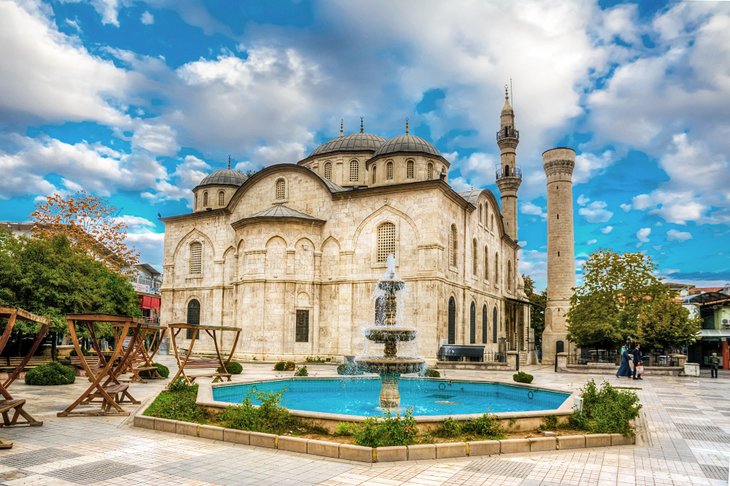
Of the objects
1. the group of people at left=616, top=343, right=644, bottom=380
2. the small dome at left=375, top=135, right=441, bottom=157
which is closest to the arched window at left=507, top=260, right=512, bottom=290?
the small dome at left=375, top=135, right=441, bottom=157

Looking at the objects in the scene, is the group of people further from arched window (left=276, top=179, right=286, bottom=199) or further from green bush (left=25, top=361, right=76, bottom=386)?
green bush (left=25, top=361, right=76, bottom=386)

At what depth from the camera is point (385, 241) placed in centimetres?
2698

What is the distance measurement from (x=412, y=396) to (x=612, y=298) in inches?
827

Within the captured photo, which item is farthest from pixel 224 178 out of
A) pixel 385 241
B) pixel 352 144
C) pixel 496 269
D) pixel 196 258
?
pixel 496 269

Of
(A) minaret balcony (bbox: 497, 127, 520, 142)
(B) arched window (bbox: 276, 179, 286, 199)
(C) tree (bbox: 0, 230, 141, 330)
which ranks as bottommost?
(C) tree (bbox: 0, 230, 141, 330)

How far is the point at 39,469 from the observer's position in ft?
20.9

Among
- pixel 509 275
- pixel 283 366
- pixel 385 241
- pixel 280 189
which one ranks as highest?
pixel 280 189

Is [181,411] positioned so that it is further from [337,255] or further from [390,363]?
[337,255]

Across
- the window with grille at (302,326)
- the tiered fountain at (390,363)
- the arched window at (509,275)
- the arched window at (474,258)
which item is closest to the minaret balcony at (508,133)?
the arched window at (509,275)

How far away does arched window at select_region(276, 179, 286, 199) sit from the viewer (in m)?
30.5

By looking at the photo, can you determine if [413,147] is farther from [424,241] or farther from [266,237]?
[266,237]

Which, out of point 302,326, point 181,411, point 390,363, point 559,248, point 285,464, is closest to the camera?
point 285,464

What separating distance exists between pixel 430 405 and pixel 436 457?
5.60 m

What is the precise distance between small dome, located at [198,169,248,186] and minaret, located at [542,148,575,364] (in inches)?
916
